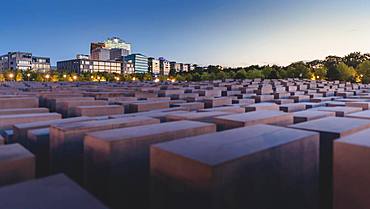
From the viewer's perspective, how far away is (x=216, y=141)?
3.99 metres

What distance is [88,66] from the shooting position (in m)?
120

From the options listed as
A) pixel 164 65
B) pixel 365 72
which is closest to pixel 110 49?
pixel 164 65

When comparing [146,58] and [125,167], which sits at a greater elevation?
[146,58]

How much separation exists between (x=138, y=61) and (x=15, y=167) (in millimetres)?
143542

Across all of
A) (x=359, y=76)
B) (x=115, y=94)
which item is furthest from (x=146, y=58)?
(x=115, y=94)

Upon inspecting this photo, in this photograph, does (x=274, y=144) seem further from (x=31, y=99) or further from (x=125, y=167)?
(x=31, y=99)

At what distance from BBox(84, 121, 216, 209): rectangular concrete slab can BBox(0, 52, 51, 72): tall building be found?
104m

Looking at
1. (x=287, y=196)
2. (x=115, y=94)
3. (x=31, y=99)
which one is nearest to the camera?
(x=287, y=196)

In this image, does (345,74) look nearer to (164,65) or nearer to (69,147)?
(69,147)

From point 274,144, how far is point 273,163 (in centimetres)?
25

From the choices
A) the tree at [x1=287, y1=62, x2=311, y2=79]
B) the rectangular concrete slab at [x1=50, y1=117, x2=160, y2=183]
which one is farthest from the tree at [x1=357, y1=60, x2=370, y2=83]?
the rectangular concrete slab at [x1=50, y1=117, x2=160, y2=183]

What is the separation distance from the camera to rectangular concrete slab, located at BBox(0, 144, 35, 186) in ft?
11.9

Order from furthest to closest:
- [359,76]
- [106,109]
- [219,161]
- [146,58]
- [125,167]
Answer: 1. [146,58]
2. [359,76]
3. [106,109]
4. [125,167]
5. [219,161]

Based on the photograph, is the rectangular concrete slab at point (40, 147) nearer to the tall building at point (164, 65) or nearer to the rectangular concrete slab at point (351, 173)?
the rectangular concrete slab at point (351, 173)
